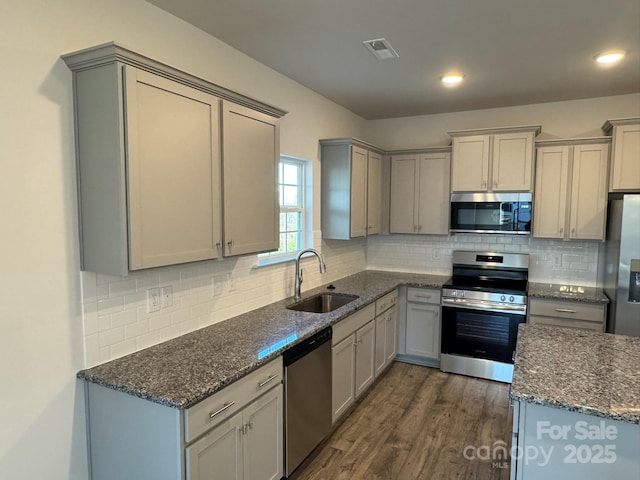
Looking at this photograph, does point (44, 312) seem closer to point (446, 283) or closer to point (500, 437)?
point (500, 437)

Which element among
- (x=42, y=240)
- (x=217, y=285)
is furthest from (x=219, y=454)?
(x=42, y=240)

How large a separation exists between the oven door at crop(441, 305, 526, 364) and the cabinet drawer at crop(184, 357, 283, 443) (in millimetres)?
2333

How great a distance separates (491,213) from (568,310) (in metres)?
1.10

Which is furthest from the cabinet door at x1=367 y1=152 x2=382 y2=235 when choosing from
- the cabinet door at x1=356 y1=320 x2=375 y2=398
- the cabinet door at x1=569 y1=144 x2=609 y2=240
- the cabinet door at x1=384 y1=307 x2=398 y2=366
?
the cabinet door at x1=569 y1=144 x2=609 y2=240

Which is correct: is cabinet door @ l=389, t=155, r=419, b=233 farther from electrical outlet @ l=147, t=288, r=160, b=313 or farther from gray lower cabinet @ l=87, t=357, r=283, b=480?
electrical outlet @ l=147, t=288, r=160, b=313

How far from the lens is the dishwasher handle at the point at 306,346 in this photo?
2.24m

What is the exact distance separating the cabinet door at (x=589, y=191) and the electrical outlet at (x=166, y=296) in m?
3.53

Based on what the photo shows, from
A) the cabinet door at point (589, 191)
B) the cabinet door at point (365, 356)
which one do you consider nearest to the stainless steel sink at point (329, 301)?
the cabinet door at point (365, 356)

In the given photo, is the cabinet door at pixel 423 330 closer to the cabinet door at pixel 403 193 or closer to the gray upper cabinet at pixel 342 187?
the cabinet door at pixel 403 193

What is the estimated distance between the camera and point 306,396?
97.7 inches

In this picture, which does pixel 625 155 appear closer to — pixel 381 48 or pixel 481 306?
pixel 481 306

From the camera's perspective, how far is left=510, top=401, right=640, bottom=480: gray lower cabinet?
5.03 feet

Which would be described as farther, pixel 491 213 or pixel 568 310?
pixel 491 213

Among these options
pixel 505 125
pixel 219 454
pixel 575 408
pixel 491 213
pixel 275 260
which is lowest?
pixel 219 454
